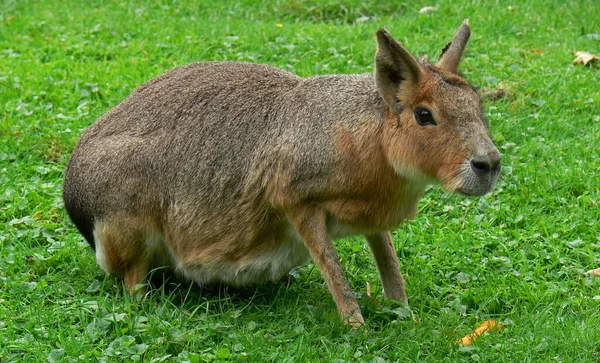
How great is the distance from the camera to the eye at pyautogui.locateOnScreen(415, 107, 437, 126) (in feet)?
13.9

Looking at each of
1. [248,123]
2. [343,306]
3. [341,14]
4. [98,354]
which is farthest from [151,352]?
[341,14]

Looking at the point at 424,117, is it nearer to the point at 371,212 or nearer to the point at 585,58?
the point at 371,212

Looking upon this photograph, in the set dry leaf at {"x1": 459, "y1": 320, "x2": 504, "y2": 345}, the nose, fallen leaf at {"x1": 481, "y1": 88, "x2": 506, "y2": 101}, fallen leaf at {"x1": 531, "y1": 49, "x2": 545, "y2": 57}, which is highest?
the nose

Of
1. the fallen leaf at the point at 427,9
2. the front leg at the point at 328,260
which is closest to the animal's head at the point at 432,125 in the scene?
the front leg at the point at 328,260

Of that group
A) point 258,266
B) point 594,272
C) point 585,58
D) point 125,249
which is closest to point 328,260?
point 258,266

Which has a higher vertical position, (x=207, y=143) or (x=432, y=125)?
(x=432, y=125)

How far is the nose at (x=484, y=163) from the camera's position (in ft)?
13.4

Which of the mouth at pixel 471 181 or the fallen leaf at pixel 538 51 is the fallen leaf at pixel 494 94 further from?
the mouth at pixel 471 181

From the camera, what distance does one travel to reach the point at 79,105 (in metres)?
7.19

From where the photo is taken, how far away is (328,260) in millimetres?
4551

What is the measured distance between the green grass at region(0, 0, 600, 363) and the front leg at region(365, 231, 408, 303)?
3.9 inches

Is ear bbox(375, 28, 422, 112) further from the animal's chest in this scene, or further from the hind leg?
the hind leg

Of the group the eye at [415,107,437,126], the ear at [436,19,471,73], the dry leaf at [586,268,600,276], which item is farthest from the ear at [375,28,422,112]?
the dry leaf at [586,268,600,276]

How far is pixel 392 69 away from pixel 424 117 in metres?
0.26
